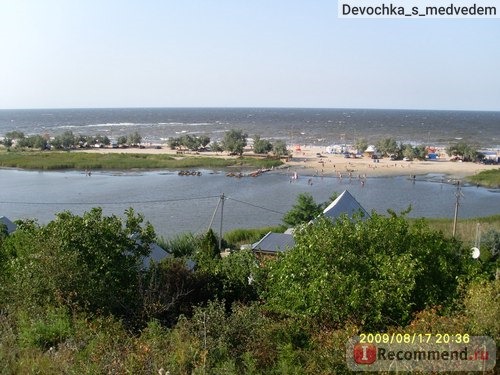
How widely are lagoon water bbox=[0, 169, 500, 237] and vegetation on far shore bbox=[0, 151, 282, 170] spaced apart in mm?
3062

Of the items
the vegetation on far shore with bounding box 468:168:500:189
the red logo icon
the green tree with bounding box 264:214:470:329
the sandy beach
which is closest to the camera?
the red logo icon

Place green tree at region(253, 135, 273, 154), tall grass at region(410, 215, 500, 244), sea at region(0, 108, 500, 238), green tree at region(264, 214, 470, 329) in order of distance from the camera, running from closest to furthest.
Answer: green tree at region(264, 214, 470, 329) < tall grass at region(410, 215, 500, 244) < sea at region(0, 108, 500, 238) < green tree at region(253, 135, 273, 154)

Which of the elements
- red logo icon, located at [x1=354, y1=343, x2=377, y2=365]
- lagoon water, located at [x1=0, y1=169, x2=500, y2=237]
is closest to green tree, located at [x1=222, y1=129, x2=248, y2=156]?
lagoon water, located at [x1=0, y1=169, x2=500, y2=237]

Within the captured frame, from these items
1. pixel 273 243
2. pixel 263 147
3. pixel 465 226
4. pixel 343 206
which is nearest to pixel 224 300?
pixel 273 243

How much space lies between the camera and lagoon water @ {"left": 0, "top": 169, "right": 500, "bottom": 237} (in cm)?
3189

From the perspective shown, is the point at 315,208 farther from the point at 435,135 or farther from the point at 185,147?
the point at 435,135

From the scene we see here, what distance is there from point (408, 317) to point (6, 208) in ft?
99.4

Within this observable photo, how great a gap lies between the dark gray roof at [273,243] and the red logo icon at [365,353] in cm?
934

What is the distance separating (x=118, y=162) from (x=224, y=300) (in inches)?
1874

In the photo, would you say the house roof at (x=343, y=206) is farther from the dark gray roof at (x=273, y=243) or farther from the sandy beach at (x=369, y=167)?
the sandy beach at (x=369, y=167)

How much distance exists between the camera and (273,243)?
17.0 meters

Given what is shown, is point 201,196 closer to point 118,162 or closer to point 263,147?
point 118,162

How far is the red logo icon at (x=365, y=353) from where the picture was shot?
22.3 ft

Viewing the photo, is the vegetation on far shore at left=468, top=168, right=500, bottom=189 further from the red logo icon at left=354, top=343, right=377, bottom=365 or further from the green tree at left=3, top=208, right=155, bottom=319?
the red logo icon at left=354, top=343, right=377, bottom=365
